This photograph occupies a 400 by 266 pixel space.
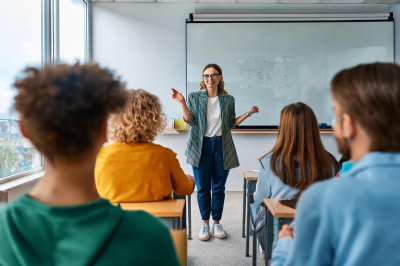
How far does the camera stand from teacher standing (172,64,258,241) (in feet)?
8.70

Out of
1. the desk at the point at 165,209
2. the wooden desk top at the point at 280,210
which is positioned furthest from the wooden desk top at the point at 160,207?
the wooden desk top at the point at 280,210

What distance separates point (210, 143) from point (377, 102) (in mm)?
2034

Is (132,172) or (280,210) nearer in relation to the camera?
(280,210)

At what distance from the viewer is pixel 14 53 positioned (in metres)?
2.43

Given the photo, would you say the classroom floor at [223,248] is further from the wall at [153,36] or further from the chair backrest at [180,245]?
the wall at [153,36]

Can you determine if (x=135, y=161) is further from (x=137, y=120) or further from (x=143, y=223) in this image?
(x=143, y=223)

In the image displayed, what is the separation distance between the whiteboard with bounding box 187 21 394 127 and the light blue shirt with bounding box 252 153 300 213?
259 centimetres

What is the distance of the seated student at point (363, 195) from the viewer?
0.62m

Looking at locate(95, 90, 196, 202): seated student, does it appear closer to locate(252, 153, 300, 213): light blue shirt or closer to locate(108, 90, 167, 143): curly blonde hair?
locate(108, 90, 167, 143): curly blonde hair

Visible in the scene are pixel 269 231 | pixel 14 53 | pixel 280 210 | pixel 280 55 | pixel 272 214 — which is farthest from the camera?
pixel 280 55

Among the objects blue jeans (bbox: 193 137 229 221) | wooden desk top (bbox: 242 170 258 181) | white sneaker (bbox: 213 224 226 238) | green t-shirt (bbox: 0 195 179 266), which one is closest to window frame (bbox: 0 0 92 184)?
blue jeans (bbox: 193 137 229 221)

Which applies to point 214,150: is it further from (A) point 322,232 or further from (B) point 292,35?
(B) point 292,35

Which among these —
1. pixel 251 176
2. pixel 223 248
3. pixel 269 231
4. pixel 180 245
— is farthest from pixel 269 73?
pixel 180 245

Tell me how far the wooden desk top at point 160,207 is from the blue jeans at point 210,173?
44.0 inches
